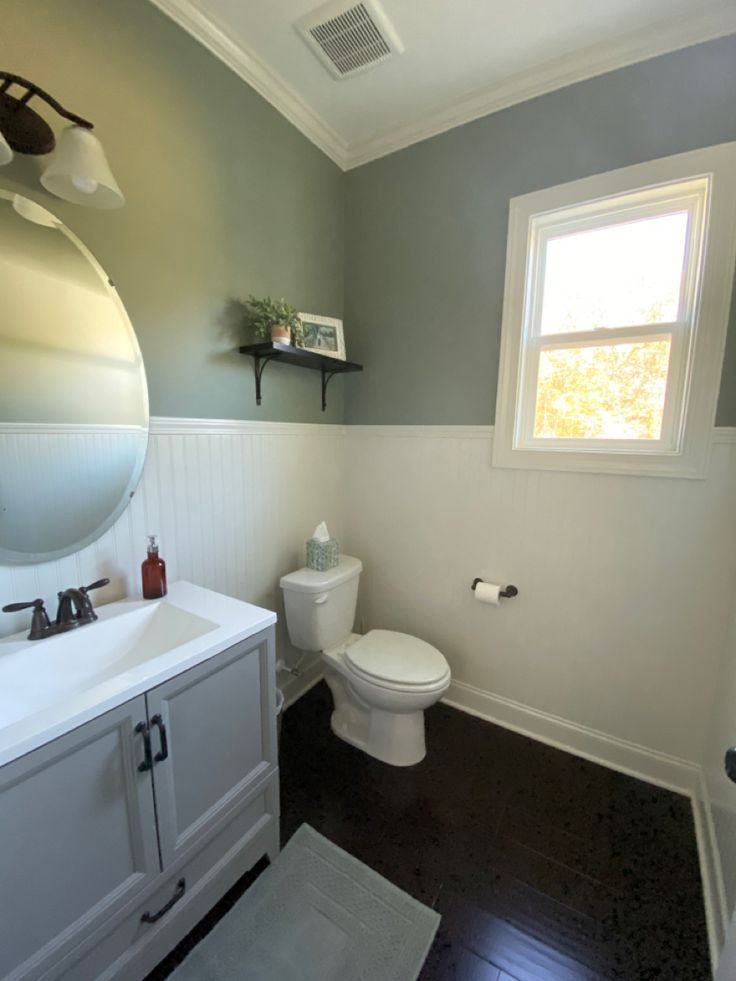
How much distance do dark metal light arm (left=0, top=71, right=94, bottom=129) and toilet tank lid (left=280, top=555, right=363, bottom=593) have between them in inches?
61.1

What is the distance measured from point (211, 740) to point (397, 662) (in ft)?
2.65

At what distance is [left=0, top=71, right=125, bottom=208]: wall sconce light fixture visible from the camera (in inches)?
36.9

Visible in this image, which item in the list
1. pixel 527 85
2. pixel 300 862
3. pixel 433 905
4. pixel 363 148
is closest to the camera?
pixel 433 905

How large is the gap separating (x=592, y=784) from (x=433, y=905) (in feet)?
2.72

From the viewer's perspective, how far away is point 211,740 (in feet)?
3.42

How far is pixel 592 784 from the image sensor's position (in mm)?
1604

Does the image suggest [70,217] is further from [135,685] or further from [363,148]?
[363,148]

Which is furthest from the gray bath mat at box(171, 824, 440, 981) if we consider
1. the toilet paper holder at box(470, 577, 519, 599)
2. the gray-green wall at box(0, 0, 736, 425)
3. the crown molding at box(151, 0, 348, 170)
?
the crown molding at box(151, 0, 348, 170)

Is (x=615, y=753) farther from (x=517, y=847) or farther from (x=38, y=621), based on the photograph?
(x=38, y=621)

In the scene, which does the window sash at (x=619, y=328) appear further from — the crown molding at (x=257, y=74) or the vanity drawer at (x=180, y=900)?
the vanity drawer at (x=180, y=900)

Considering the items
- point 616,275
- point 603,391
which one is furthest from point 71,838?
point 616,275

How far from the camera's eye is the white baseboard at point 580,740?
1581 millimetres

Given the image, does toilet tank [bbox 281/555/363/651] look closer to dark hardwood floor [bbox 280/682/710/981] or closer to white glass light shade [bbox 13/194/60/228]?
dark hardwood floor [bbox 280/682/710/981]

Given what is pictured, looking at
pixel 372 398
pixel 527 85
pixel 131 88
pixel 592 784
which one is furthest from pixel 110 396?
pixel 592 784
